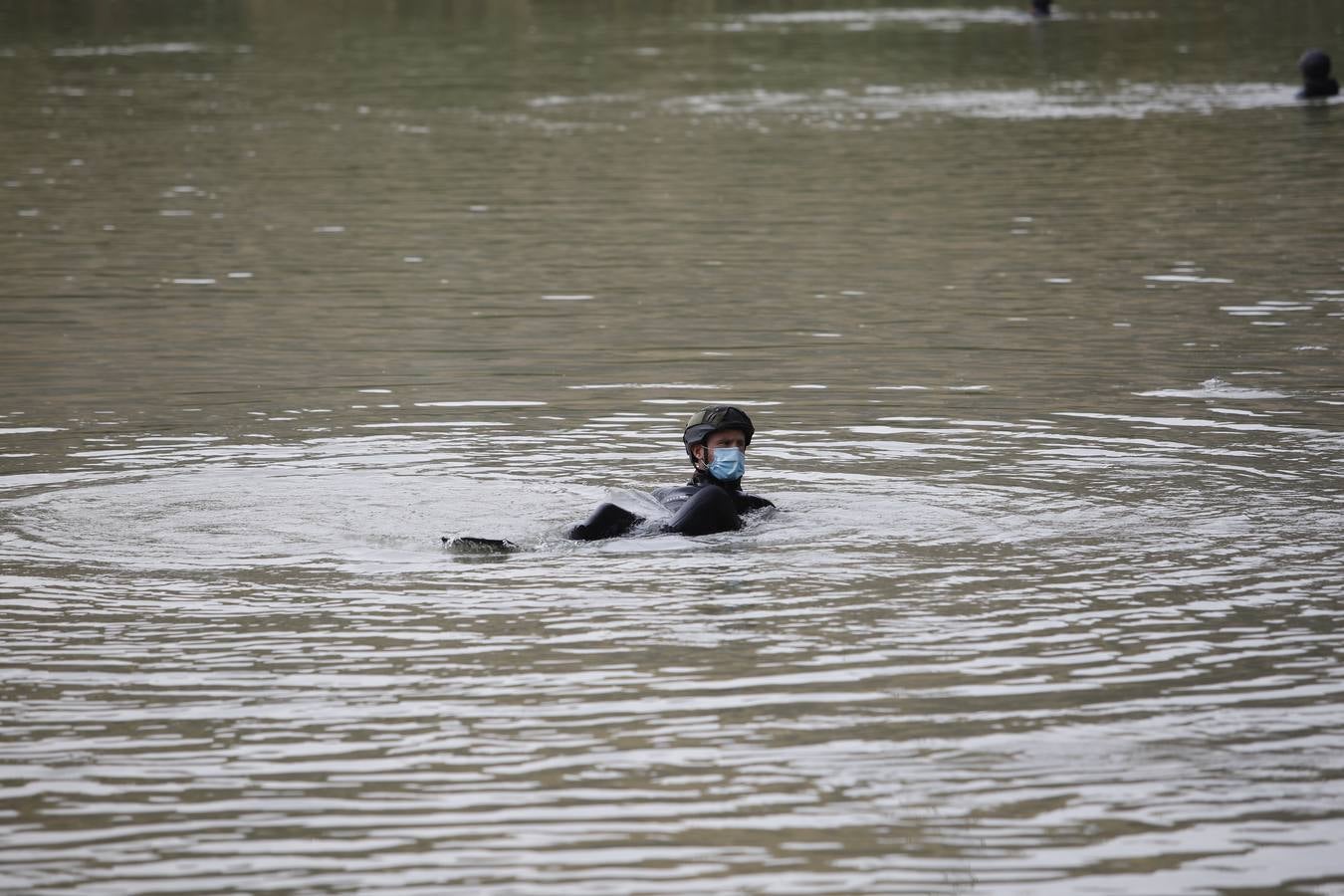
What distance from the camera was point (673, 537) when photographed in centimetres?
1345

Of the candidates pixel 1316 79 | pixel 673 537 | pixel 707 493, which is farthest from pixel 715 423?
pixel 1316 79

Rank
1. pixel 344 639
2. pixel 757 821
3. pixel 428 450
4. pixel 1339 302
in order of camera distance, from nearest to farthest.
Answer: pixel 757 821 < pixel 344 639 < pixel 428 450 < pixel 1339 302

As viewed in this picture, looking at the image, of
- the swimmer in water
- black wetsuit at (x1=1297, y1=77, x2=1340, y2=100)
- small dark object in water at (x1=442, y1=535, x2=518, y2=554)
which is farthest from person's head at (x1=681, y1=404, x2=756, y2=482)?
black wetsuit at (x1=1297, y1=77, x2=1340, y2=100)

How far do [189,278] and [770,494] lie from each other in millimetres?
13995

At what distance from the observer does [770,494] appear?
14781mm

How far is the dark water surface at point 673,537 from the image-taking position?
8469 millimetres

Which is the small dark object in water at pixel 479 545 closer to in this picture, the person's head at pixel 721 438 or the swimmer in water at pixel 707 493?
the swimmer in water at pixel 707 493

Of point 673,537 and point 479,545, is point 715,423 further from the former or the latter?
point 479,545

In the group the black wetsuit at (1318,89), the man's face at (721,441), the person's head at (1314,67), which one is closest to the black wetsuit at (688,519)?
the man's face at (721,441)

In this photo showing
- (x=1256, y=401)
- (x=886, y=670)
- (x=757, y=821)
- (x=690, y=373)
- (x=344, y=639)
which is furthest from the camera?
(x=690, y=373)

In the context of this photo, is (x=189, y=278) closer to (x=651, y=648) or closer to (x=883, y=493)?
(x=883, y=493)

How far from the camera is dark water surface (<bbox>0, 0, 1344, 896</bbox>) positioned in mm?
8469

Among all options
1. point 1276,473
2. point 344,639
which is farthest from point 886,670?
point 1276,473

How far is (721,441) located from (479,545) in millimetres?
1731
